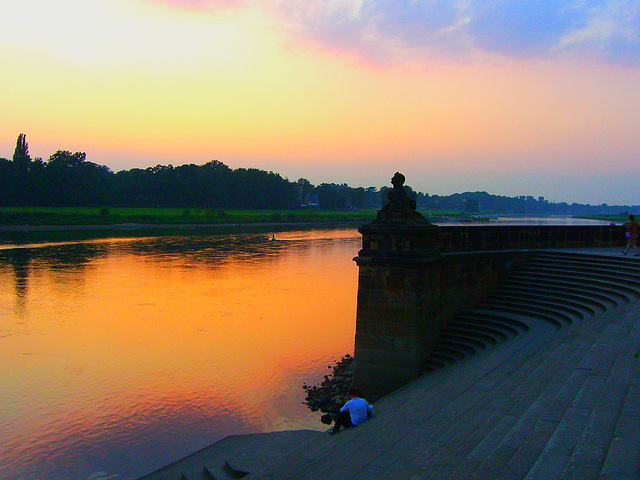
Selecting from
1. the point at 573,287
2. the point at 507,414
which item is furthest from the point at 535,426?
the point at 573,287

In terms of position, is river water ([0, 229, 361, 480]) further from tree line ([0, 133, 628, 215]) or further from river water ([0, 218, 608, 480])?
tree line ([0, 133, 628, 215])

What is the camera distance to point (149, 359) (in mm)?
17375

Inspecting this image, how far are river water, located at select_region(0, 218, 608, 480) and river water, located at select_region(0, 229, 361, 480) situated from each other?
0.15 feet

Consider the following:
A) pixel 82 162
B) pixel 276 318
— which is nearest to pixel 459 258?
pixel 276 318

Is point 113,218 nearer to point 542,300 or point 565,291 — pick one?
point 542,300

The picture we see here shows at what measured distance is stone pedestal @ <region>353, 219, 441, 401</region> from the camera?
12.6m

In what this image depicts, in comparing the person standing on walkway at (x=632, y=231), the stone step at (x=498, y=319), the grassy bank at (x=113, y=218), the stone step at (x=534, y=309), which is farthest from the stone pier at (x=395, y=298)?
the grassy bank at (x=113, y=218)

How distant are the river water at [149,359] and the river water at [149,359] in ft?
0.15

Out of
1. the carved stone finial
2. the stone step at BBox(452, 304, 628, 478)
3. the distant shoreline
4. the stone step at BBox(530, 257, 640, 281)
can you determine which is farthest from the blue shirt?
the distant shoreline

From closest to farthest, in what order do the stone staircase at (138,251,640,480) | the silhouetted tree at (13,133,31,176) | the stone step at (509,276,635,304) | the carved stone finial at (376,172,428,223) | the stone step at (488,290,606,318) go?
the stone staircase at (138,251,640,480)
the stone step at (488,290,606,318)
the stone step at (509,276,635,304)
the carved stone finial at (376,172,428,223)
the silhouetted tree at (13,133,31,176)

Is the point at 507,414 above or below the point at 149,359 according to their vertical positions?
above

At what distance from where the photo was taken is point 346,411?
8586 millimetres

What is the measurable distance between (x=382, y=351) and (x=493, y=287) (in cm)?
455

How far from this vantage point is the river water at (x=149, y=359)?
11383 millimetres
